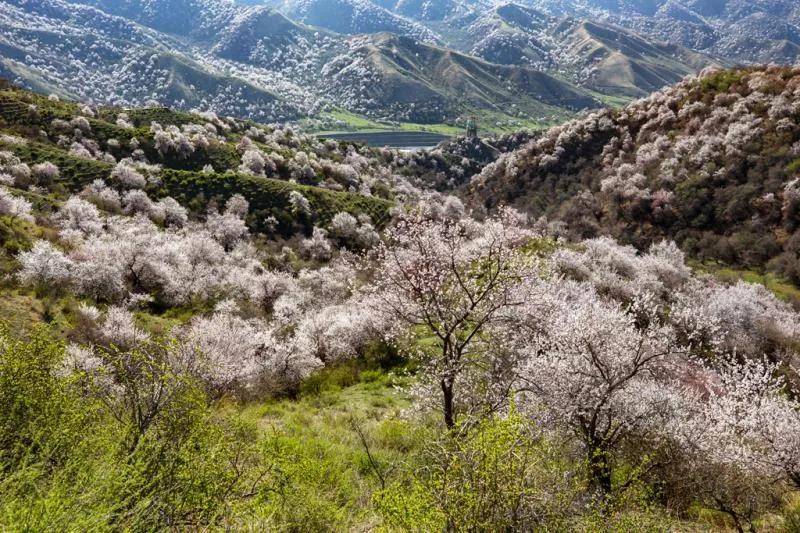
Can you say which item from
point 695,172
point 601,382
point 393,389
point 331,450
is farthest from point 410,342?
point 695,172

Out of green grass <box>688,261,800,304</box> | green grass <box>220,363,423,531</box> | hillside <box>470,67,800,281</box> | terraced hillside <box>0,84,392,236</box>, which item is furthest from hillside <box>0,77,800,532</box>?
terraced hillside <box>0,84,392,236</box>

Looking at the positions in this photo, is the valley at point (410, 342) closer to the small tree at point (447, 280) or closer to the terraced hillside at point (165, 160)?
the small tree at point (447, 280)

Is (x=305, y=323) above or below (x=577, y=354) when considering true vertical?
below

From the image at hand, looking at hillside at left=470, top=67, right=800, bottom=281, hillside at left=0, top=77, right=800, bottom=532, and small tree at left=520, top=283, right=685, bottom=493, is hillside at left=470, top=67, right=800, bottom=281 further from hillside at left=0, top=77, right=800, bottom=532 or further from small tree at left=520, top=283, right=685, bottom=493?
small tree at left=520, top=283, right=685, bottom=493

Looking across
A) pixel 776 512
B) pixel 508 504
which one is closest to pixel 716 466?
pixel 776 512

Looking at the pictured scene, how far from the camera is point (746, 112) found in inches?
2419

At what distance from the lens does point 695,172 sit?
6097 centimetres

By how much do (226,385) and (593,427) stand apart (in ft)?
46.7

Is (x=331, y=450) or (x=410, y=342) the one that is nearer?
(x=331, y=450)

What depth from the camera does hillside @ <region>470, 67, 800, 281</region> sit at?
5228cm

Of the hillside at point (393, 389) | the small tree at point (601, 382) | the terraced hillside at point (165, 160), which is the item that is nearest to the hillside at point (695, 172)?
the hillside at point (393, 389)

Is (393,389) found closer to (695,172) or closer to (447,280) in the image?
(447,280)

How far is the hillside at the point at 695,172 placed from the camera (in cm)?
5228

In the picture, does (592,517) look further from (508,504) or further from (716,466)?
(716,466)
